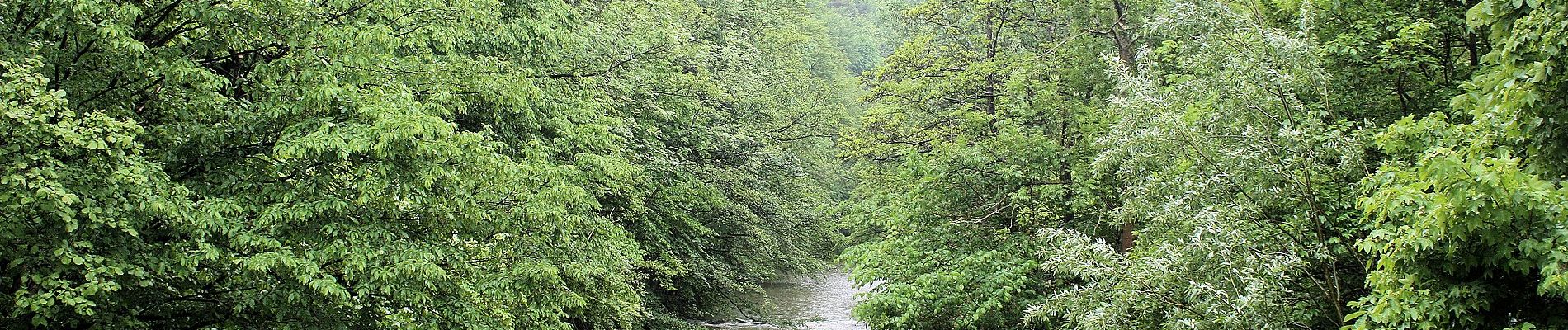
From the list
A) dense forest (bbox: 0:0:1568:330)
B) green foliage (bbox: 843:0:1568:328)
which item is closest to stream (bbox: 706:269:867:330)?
green foliage (bbox: 843:0:1568:328)

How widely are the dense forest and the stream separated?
413cm

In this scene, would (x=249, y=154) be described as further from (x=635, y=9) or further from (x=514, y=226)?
(x=635, y=9)

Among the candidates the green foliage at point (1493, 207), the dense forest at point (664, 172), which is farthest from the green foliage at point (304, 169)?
the green foliage at point (1493, 207)

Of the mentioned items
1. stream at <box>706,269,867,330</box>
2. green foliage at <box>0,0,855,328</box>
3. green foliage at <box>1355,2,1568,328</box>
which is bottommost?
stream at <box>706,269,867,330</box>

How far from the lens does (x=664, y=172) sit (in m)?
18.8

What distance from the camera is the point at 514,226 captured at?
1212cm

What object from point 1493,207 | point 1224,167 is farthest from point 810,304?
point 1493,207

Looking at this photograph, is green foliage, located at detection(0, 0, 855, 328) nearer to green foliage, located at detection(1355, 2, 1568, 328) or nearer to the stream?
the stream

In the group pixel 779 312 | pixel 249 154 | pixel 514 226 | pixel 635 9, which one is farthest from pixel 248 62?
pixel 779 312

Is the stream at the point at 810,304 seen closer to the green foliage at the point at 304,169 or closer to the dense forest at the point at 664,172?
the dense forest at the point at 664,172

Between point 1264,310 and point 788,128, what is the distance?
19.3 metres

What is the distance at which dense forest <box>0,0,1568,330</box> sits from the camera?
21.2 feet

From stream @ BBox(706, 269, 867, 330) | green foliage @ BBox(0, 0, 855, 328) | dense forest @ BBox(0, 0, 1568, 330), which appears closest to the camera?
dense forest @ BBox(0, 0, 1568, 330)

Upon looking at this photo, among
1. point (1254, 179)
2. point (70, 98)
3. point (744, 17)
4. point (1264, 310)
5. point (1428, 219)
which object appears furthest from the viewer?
point (744, 17)
